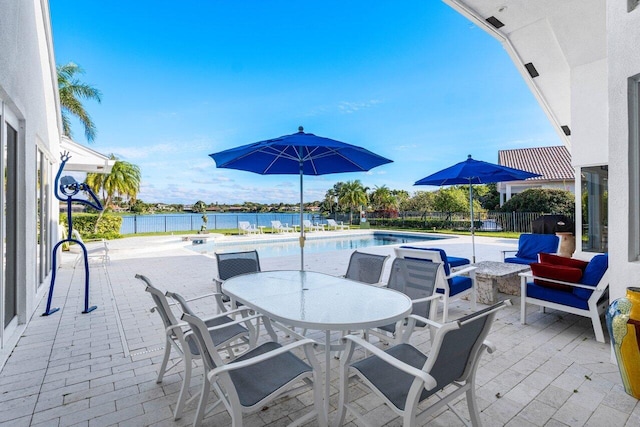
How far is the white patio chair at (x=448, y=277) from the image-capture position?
3904mm

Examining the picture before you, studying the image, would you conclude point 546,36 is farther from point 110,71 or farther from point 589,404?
point 110,71

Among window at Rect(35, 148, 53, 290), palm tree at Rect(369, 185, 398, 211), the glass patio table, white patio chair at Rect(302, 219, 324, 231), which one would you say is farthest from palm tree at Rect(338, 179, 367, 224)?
the glass patio table

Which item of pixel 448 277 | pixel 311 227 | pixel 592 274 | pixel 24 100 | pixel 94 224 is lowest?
pixel 311 227

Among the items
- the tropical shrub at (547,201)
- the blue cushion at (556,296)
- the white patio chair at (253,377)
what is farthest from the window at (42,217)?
the tropical shrub at (547,201)

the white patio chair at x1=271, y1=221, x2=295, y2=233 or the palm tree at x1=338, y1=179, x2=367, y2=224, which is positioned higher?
the palm tree at x1=338, y1=179, x2=367, y2=224

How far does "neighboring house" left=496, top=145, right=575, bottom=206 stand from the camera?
56.6ft

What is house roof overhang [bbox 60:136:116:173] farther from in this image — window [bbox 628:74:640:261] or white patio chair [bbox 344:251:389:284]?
window [bbox 628:74:640:261]

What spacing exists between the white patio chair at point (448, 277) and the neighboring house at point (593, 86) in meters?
1.51

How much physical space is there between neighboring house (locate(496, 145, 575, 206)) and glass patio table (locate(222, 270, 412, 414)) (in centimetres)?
1772

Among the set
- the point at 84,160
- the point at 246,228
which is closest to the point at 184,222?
the point at 246,228

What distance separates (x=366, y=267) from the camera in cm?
360

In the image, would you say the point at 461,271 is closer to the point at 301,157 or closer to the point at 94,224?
the point at 301,157

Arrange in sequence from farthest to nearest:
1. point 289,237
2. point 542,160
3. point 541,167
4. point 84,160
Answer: point 542,160 → point 541,167 → point 289,237 → point 84,160

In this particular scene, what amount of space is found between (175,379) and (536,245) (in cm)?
650
